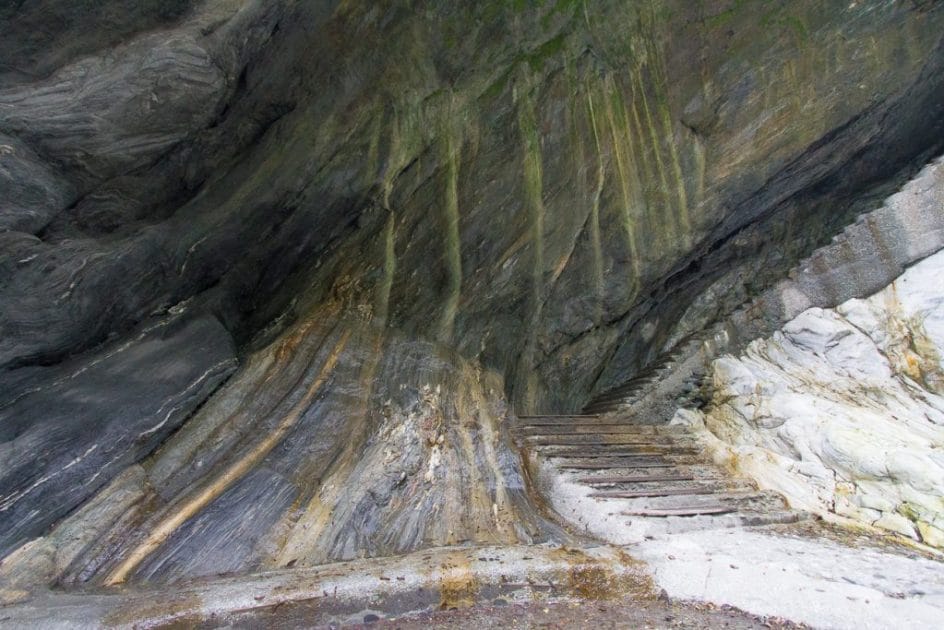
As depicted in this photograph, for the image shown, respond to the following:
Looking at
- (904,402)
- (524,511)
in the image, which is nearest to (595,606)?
(524,511)

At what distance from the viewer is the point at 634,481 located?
643 cm

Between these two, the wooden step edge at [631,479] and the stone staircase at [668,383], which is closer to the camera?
the wooden step edge at [631,479]

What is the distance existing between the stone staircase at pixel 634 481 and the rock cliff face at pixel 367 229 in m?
0.41

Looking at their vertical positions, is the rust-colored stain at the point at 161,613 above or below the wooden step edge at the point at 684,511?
below

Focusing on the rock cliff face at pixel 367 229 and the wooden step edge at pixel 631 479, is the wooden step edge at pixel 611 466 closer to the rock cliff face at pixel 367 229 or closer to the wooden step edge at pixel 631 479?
the wooden step edge at pixel 631 479

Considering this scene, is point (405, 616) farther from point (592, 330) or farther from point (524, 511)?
point (592, 330)

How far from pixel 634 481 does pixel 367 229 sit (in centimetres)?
424

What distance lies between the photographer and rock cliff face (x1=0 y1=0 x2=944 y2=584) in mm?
5059

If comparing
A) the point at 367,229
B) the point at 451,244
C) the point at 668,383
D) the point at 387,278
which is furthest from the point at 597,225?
the point at 367,229

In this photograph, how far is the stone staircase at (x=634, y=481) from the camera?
564 centimetres

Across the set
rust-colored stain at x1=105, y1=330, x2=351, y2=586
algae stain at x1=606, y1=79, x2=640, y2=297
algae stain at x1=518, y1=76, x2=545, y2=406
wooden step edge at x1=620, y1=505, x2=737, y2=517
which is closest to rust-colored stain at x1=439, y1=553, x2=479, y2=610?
wooden step edge at x1=620, y1=505, x2=737, y2=517

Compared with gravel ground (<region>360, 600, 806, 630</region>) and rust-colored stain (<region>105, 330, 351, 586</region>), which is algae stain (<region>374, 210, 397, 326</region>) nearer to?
rust-colored stain (<region>105, 330, 351, 586</region>)

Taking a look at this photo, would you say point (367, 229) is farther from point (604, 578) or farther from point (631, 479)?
point (604, 578)

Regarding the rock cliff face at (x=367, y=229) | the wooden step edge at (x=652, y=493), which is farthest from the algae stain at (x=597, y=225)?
the wooden step edge at (x=652, y=493)
